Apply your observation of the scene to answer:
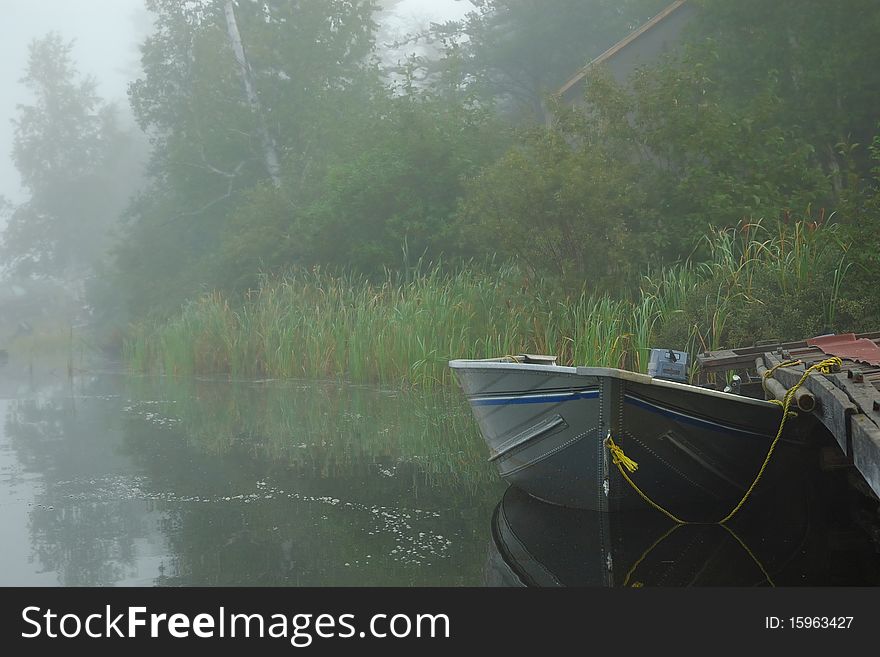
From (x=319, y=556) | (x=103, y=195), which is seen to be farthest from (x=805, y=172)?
(x=103, y=195)

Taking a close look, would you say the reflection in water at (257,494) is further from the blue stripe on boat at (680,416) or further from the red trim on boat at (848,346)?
the red trim on boat at (848,346)

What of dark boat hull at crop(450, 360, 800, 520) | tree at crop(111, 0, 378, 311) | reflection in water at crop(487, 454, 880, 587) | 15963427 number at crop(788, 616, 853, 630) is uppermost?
tree at crop(111, 0, 378, 311)

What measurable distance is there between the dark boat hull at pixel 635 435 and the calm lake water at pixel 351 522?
0.16m

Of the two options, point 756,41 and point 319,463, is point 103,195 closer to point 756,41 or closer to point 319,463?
point 756,41

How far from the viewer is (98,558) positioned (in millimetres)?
5148

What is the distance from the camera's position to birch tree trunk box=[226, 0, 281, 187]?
89.6 feet

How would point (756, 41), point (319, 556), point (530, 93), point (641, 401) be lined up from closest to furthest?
point (319, 556), point (641, 401), point (756, 41), point (530, 93)

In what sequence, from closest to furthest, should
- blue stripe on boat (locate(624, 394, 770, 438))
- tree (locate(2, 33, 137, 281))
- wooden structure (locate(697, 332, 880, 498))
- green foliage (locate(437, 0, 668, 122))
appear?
wooden structure (locate(697, 332, 880, 498)), blue stripe on boat (locate(624, 394, 770, 438)), green foliage (locate(437, 0, 668, 122)), tree (locate(2, 33, 137, 281))

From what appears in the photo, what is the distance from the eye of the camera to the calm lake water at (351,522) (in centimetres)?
466

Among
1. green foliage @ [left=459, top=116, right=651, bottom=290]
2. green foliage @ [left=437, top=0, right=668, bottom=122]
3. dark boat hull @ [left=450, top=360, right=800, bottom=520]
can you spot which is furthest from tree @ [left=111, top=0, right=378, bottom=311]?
dark boat hull @ [left=450, top=360, right=800, bottom=520]

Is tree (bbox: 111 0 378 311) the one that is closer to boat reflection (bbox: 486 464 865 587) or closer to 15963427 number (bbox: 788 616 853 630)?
boat reflection (bbox: 486 464 865 587)

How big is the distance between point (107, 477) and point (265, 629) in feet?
13.7

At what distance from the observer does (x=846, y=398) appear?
185 inches

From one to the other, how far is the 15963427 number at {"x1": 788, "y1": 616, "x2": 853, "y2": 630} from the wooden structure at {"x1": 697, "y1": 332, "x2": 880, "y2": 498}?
508 millimetres
